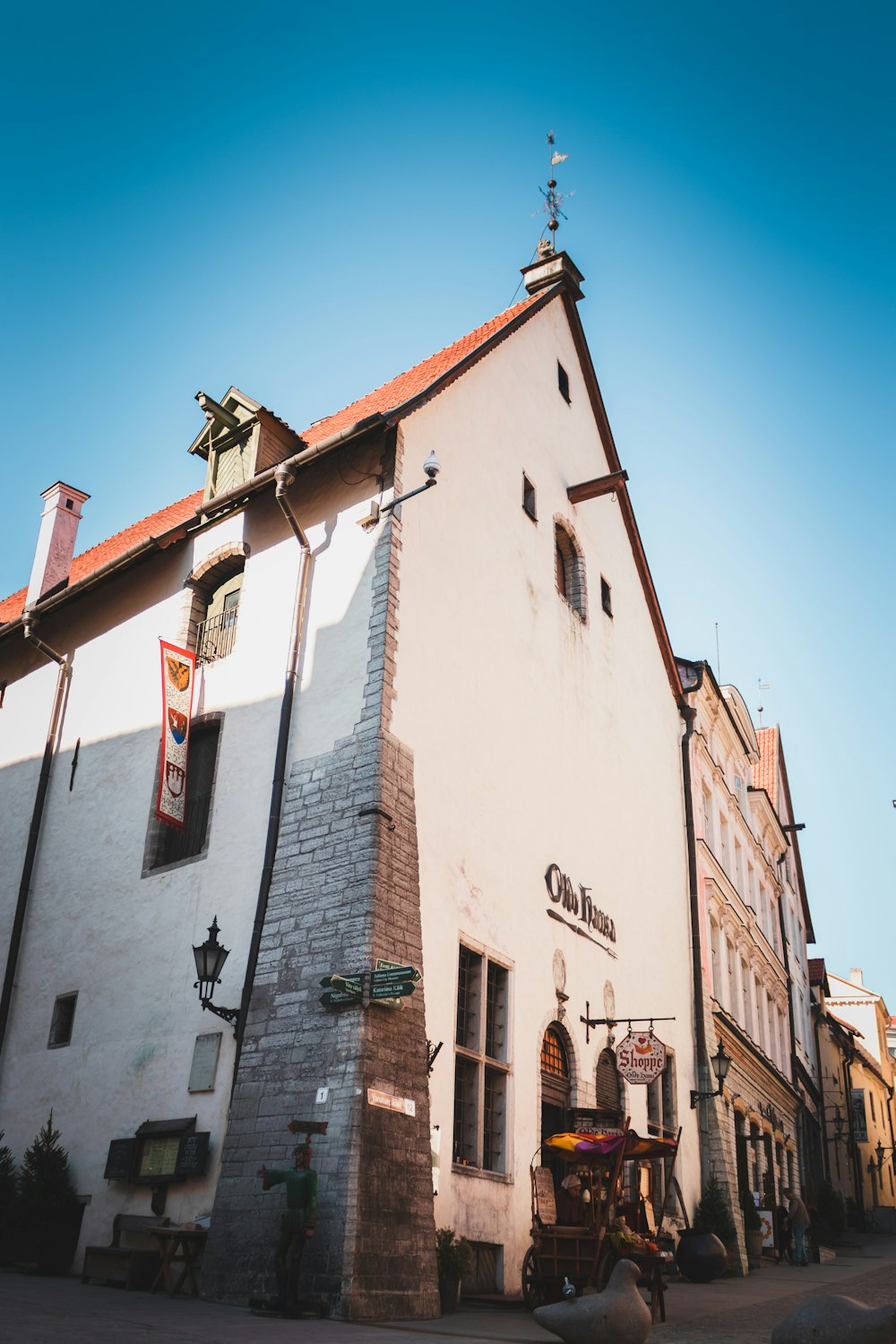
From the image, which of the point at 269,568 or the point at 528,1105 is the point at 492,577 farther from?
the point at 528,1105

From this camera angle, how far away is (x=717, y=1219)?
2016 cm

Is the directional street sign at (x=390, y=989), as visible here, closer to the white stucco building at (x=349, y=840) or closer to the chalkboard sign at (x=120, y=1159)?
the white stucco building at (x=349, y=840)

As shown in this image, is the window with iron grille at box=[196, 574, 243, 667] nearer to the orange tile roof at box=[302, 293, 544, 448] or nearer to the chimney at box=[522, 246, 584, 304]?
the orange tile roof at box=[302, 293, 544, 448]

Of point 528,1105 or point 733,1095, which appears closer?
point 528,1105

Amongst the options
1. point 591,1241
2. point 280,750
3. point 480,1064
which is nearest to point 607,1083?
point 480,1064

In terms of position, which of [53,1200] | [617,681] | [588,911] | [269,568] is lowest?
[53,1200]

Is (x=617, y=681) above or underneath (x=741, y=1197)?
above

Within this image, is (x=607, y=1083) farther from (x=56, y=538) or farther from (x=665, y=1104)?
(x=56, y=538)

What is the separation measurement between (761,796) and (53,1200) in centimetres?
2416

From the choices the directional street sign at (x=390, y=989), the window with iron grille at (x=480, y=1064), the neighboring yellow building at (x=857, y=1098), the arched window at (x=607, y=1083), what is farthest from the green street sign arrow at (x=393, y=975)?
the neighboring yellow building at (x=857, y=1098)

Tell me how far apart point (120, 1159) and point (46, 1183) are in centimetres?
109

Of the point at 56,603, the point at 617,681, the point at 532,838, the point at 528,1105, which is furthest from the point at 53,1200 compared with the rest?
the point at 617,681

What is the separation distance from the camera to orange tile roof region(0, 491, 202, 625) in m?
20.6

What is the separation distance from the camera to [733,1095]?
23.9 meters
